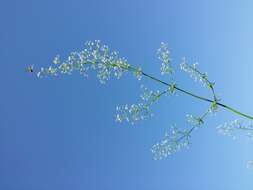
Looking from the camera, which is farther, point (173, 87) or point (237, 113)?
point (173, 87)

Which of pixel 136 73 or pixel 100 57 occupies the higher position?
pixel 100 57

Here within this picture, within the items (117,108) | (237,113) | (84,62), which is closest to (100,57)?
(84,62)

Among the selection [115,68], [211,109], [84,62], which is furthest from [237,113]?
[84,62]

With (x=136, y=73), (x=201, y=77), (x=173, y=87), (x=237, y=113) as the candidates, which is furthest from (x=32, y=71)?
(x=237, y=113)

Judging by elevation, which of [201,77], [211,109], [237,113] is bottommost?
[237,113]

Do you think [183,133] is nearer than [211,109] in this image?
No

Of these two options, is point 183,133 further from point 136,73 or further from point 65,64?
point 65,64

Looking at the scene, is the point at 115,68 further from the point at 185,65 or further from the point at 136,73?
the point at 185,65

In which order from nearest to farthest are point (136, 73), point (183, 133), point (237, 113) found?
1. point (237, 113)
2. point (136, 73)
3. point (183, 133)

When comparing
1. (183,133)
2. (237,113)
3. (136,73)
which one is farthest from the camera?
(183,133)
